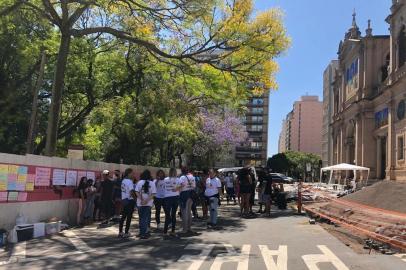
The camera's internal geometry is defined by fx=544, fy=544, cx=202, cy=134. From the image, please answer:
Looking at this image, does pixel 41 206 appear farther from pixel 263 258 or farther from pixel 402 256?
pixel 402 256

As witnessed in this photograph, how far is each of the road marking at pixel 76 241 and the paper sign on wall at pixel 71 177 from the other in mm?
2256

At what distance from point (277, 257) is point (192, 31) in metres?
11.7

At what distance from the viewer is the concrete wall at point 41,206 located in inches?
518

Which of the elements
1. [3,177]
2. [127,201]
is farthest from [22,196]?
[127,201]

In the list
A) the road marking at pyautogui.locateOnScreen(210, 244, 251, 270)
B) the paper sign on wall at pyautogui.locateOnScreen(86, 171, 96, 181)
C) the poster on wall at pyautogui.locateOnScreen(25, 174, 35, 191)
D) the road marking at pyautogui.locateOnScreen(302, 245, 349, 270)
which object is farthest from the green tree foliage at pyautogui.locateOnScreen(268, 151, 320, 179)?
the road marking at pyautogui.locateOnScreen(302, 245, 349, 270)

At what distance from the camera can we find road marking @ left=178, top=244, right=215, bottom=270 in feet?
32.5

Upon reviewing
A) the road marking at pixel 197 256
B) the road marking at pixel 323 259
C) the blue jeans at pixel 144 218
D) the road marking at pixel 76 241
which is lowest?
the road marking at pixel 76 241

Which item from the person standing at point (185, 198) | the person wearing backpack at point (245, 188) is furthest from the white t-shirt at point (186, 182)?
the person wearing backpack at point (245, 188)

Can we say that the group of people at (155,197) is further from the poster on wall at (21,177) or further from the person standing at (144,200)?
the poster on wall at (21,177)

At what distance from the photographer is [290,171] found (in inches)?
5143

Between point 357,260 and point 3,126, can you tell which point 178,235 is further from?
point 3,126

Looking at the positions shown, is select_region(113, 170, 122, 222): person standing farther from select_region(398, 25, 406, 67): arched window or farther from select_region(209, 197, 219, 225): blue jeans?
select_region(398, 25, 406, 67): arched window

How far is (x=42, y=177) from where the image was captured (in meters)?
15.1

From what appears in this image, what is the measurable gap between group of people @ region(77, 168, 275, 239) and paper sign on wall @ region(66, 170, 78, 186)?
0.27 meters
